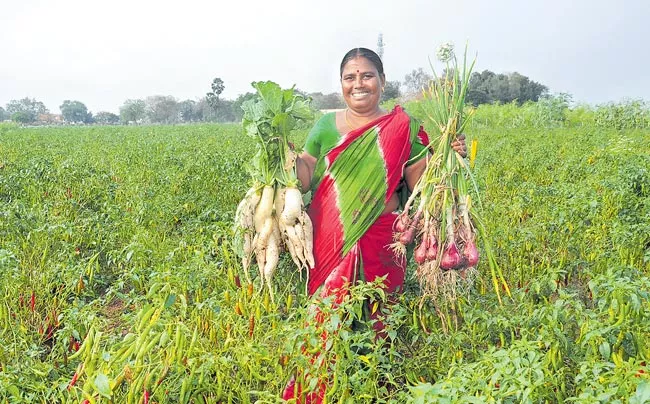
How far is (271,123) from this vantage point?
2.28 metres

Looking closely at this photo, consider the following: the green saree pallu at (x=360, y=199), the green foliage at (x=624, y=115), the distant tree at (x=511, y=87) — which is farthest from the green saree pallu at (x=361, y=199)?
the distant tree at (x=511, y=87)

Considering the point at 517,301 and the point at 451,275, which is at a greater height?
the point at 451,275

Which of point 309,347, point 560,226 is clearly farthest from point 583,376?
point 560,226

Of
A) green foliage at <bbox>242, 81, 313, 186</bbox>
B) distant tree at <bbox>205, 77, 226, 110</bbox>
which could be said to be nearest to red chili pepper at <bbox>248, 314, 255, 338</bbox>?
green foliage at <bbox>242, 81, 313, 186</bbox>

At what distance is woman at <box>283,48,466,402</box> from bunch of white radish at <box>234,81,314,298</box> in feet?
0.35

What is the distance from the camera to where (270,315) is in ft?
6.84

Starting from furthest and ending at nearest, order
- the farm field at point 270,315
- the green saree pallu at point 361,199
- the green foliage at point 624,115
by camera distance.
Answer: the green foliage at point 624,115, the green saree pallu at point 361,199, the farm field at point 270,315

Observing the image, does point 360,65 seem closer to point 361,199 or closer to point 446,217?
point 361,199

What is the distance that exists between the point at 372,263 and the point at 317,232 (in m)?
0.27

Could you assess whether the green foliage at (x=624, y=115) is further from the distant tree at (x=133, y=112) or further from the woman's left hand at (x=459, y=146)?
the distant tree at (x=133, y=112)

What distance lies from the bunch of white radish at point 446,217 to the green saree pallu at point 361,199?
0.11 metres

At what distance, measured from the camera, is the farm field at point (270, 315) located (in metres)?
1.71

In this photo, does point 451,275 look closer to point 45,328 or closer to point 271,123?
point 271,123

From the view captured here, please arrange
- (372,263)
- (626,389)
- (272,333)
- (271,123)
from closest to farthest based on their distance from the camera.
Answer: (626,389)
(272,333)
(271,123)
(372,263)
